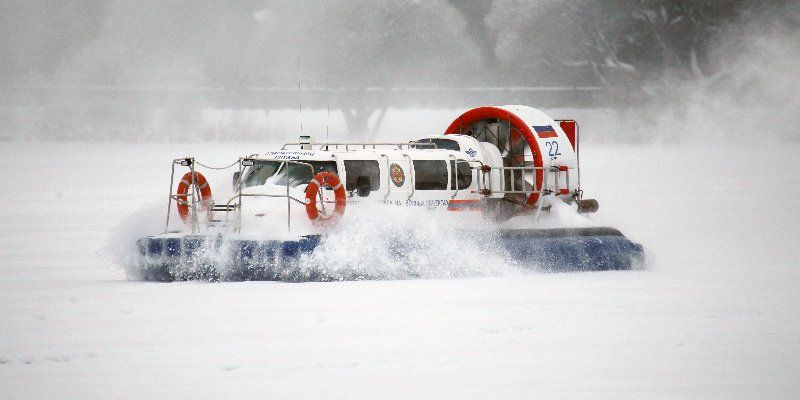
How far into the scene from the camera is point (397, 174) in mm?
13477

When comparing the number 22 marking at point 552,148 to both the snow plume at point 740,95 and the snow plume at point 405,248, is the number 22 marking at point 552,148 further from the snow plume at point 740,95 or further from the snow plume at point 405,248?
the snow plume at point 740,95

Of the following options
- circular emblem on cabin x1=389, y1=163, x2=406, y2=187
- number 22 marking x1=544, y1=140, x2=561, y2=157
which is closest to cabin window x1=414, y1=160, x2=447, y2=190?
circular emblem on cabin x1=389, y1=163, x2=406, y2=187

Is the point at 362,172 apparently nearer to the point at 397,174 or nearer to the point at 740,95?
the point at 397,174

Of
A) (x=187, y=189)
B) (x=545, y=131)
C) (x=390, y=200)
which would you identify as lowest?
(x=390, y=200)

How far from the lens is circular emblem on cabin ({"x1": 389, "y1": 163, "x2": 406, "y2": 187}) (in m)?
13.4

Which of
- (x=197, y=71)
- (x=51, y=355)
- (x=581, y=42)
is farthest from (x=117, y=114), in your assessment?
(x=51, y=355)

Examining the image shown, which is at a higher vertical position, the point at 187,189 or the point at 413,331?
the point at 187,189

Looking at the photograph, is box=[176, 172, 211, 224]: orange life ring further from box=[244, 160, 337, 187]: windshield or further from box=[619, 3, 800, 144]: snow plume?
box=[619, 3, 800, 144]: snow plume

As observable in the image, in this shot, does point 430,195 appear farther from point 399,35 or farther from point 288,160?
point 399,35

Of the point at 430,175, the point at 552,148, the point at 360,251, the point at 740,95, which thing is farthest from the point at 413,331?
the point at 740,95

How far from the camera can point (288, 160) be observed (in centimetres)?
1297

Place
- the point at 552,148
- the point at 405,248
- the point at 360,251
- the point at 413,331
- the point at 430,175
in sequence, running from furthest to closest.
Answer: the point at 552,148 → the point at 430,175 → the point at 405,248 → the point at 360,251 → the point at 413,331

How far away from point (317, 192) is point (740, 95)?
40247mm

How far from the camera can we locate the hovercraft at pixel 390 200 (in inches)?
487
